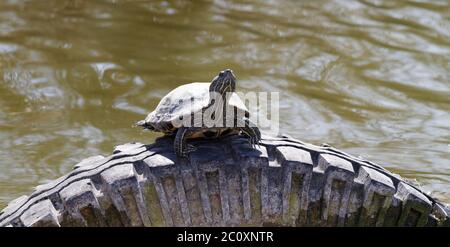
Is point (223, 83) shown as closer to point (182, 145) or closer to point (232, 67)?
point (182, 145)

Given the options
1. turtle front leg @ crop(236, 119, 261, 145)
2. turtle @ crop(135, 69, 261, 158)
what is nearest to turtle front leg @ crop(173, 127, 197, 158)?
turtle @ crop(135, 69, 261, 158)

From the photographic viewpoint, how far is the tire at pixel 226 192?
2570 millimetres

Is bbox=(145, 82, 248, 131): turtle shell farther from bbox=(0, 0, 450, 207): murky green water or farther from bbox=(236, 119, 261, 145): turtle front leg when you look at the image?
bbox=(0, 0, 450, 207): murky green water

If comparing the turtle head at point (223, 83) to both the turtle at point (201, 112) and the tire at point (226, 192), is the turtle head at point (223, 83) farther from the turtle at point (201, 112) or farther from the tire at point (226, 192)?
Result: the tire at point (226, 192)

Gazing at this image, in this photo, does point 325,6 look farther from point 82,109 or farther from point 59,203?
point 59,203

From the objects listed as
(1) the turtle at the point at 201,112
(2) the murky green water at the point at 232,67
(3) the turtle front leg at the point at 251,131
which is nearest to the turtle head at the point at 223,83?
(1) the turtle at the point at 201,112

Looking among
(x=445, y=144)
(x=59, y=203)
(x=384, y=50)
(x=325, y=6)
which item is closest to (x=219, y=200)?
(x=59, y=203)

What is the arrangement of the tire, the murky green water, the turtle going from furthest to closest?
the murky green water → the turtle → the tire

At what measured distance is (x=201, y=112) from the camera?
275 cm

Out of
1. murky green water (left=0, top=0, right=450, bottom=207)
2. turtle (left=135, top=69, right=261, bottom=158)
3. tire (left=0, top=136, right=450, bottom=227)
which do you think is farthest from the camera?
murky green water (left=0, top=0, right=450, bottom=207)

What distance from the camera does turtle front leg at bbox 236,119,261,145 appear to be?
8.87ft

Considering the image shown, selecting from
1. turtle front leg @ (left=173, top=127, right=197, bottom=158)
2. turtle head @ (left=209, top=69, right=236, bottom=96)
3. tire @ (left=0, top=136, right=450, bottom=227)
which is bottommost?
tire @ (left=0, top=136, right=450, bottom=227)

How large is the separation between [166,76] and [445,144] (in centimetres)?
182

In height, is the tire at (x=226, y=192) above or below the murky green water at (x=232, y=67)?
below
